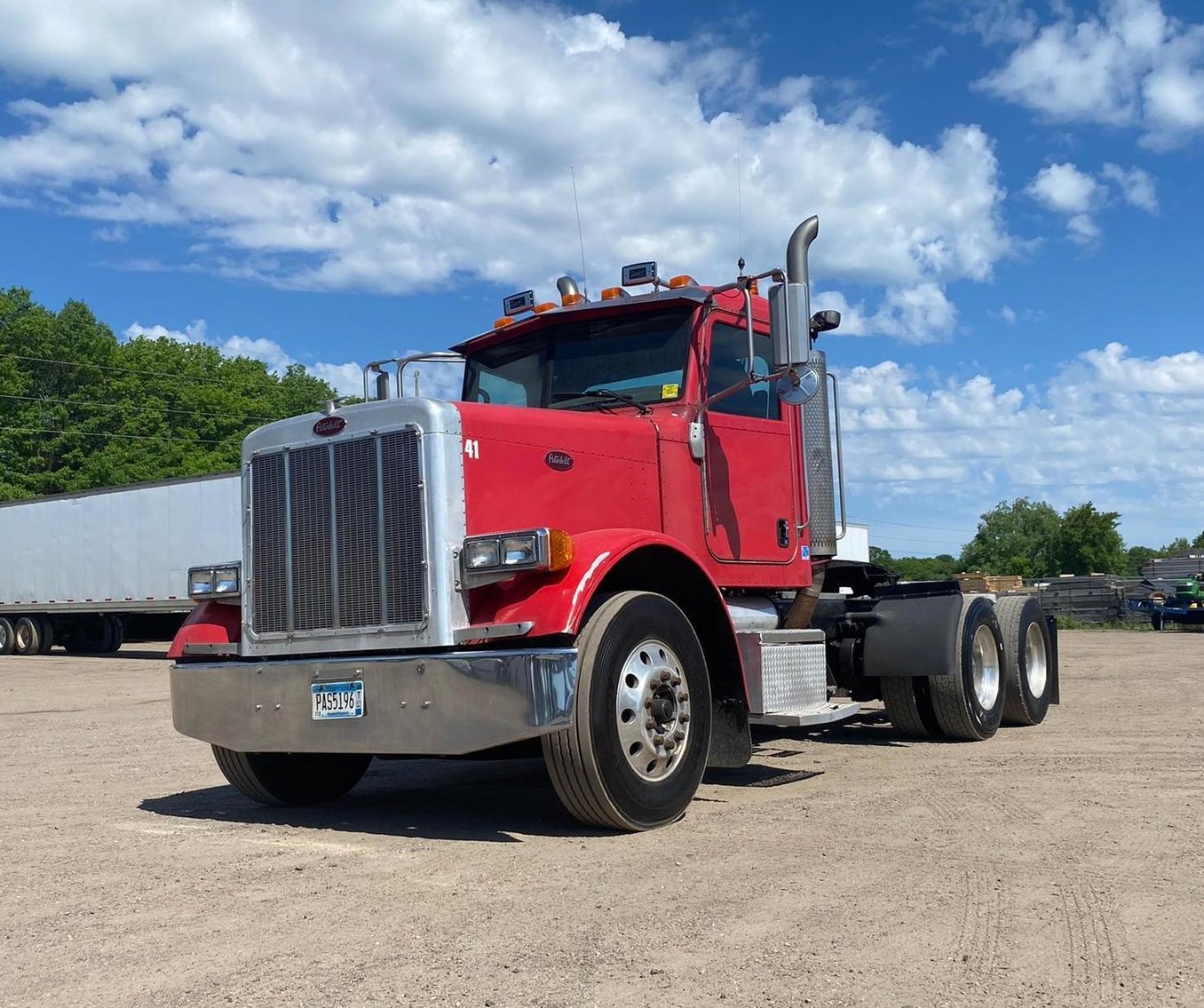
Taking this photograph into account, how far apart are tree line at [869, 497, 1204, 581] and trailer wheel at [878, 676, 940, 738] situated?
35028 millimetres

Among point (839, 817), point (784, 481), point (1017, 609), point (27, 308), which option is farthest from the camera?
point (27, 308)

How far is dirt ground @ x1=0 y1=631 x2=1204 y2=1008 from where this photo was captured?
11.8 ft

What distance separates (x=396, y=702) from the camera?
18.5 feet

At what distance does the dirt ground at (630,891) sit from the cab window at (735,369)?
2.38 m

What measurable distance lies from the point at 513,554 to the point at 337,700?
1148mm

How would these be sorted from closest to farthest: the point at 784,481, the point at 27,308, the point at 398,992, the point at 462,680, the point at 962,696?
the point at 398,992, the point at 462,680, the point at 784,481, the point at 962,696, the point at 27,308

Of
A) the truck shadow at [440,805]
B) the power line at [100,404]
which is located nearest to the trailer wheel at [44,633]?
the truck shadow at [440,805]

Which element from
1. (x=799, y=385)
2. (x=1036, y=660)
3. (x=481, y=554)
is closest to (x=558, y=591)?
(x=481, y=554)

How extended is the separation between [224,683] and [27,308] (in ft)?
202

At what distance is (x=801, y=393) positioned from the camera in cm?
683

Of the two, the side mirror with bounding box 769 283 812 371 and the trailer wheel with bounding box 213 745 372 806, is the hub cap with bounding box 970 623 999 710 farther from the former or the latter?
the trailer wheel with bounding box 213 745 372 806

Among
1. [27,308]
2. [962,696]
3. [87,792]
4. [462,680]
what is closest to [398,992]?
[462,680]

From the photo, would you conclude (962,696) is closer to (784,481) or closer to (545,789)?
(784,481)

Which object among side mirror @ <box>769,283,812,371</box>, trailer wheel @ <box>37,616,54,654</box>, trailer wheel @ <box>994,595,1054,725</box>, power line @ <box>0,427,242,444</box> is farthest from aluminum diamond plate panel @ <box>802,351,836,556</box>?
power line @ <box>0,427,242,444</box>
